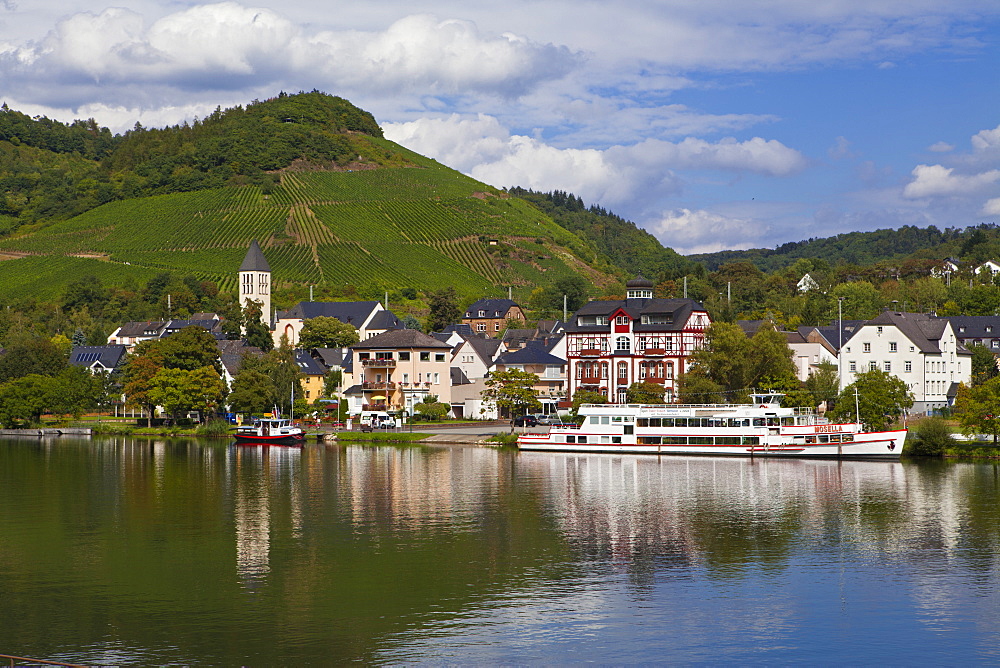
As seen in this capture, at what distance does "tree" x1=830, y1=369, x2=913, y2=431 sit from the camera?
76375 mm

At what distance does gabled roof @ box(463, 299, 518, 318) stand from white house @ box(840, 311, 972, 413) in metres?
59.9

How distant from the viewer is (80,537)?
139 ft

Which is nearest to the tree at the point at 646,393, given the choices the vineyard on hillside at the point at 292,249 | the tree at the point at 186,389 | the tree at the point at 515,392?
the tree at the point at 515,392

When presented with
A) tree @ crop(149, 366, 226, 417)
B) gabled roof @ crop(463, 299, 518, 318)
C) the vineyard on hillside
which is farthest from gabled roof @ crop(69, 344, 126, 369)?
gabled roof @ crop(463, 299, 518, 318)

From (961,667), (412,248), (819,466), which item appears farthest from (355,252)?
(961,667)

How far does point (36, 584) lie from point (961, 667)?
84.0 feet

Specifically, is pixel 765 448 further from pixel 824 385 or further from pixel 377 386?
pixel 377 386

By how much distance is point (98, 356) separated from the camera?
12575 centimetres

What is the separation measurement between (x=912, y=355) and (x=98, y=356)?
84387 mm

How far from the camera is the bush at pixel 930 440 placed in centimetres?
7038

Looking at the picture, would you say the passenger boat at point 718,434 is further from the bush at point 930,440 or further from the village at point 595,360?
the village at point 595,360

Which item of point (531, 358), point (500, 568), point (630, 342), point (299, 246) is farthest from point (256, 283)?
point (500, 568)

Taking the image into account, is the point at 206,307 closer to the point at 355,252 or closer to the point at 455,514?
the point at 355,252

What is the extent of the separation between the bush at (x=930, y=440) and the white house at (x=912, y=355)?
28.0 m
